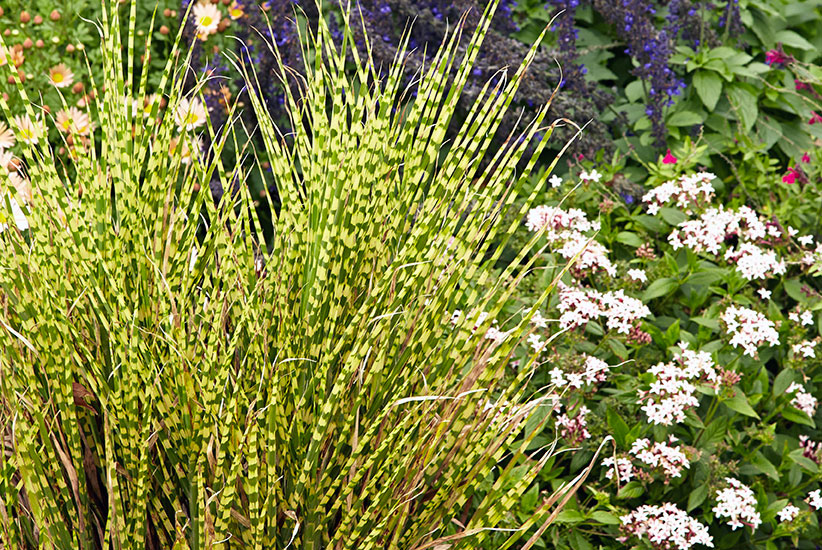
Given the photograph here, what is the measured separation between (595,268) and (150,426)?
5.18 ft

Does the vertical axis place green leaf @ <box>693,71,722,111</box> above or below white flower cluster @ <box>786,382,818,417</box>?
above

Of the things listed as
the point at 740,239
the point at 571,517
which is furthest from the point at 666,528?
the point at 740,239

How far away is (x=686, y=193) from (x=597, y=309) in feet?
2.50

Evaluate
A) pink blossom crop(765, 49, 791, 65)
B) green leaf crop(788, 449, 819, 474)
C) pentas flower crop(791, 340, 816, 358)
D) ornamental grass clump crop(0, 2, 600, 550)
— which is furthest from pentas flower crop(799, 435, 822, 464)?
pink blossom crop(765, 49, 791, 65)

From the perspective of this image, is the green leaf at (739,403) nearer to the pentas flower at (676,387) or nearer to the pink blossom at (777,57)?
the pentas flower at (676,387)

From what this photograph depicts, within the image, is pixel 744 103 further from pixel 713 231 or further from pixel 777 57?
pixel 713 231

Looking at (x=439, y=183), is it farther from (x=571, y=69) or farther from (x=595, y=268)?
(x=571, y=69)

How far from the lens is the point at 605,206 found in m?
3.06

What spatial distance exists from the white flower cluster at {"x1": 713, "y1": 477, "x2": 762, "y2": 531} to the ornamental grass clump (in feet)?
3.04

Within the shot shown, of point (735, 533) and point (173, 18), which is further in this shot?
point (173, 18)

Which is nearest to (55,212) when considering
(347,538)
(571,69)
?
(347,538)

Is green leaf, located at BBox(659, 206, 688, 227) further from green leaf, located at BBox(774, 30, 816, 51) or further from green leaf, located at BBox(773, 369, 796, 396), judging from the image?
green leaf, located at BBox(774, 30, 816, 51)

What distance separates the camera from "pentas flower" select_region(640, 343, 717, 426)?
2.41m

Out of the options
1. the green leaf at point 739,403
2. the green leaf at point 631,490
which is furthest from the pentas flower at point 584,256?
the green leaf at point 631,490
